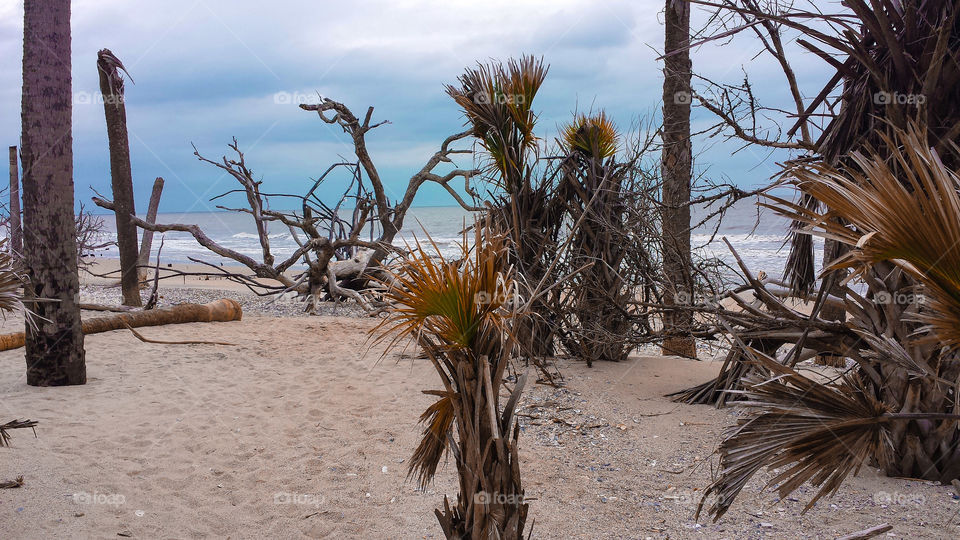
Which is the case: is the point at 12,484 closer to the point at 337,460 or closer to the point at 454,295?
the point at 337,460

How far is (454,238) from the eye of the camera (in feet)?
47.6

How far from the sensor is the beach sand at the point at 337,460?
3520 mm

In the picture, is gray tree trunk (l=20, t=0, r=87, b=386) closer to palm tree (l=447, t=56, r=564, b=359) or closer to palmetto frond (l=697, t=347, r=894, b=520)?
palm tree (l=447, t=56, r=564, b=359)

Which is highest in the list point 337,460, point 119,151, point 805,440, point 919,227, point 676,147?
point 119,151

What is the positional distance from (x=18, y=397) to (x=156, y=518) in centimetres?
304

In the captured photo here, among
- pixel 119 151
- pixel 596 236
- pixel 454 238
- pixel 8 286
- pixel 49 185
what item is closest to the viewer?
pixel 8 286

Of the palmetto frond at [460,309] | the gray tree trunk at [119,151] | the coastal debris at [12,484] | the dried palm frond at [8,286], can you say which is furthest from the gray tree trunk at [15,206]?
the palmetto frond at [460,309]

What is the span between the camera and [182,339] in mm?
8273

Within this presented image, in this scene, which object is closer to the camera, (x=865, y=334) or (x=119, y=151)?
(x=865, y=334)

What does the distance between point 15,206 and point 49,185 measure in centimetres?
964

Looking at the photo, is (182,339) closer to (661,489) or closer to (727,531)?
(661,489)

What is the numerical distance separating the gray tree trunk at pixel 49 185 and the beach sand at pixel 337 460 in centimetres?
40

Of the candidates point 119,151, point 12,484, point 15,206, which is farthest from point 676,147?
point 15,206

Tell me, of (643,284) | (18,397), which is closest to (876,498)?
(643,284)
